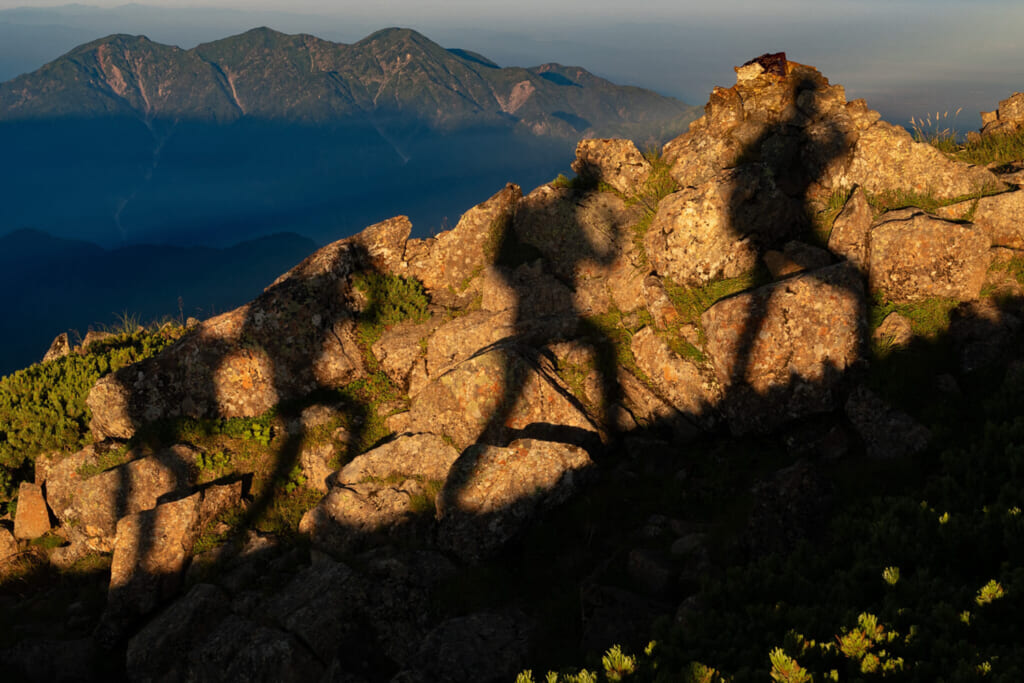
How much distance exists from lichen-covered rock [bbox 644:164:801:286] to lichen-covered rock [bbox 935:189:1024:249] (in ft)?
11.2

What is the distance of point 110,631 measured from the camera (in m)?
10.6

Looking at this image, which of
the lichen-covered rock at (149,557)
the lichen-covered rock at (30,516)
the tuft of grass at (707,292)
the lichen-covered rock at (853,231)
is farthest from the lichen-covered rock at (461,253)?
the lichen-covered rock at (30,516)

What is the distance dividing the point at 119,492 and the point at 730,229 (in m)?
15.9

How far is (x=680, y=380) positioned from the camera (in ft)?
40.2

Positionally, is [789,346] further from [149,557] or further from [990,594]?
[149,557]

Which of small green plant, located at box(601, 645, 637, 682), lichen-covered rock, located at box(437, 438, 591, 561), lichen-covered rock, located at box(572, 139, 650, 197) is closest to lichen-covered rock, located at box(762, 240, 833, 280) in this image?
lichen-covered rock, located at box(572, 139, 650, 197)

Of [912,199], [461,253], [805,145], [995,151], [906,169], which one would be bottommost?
[461,253]

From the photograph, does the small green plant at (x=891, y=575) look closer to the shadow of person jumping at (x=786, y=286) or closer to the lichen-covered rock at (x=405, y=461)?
the shadow of person jumping at (x=786, y=286)

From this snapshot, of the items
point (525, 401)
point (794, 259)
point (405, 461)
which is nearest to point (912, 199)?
point (794, 259)

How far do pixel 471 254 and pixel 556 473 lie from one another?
864cm

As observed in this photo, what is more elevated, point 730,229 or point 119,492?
point 730,229

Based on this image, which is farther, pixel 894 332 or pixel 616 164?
pixel 616 164

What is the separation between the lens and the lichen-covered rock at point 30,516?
527 inches

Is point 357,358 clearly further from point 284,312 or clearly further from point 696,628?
point 696,628
